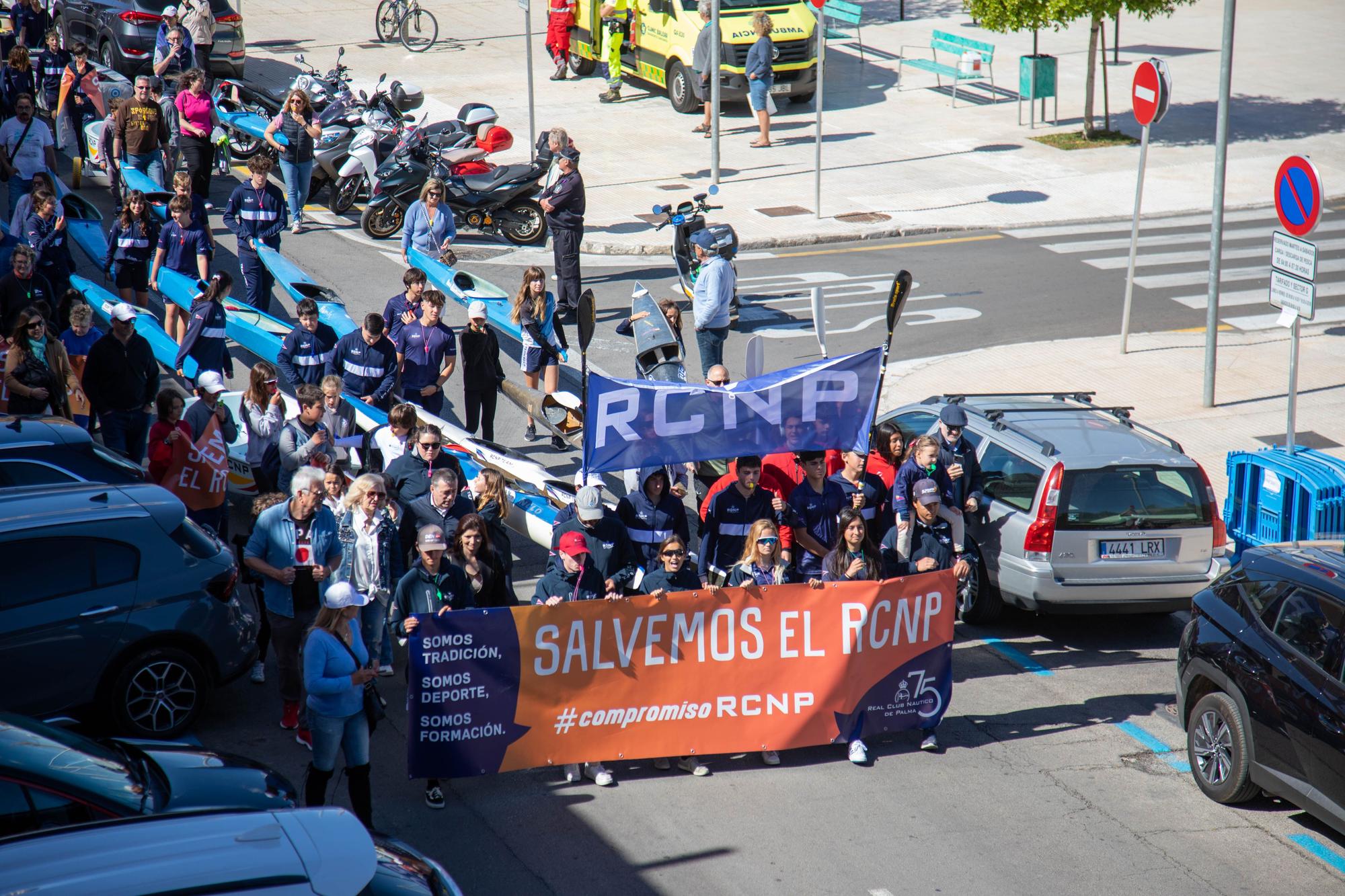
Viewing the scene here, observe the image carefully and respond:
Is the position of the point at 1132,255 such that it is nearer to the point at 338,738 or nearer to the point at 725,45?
the point at 338,738

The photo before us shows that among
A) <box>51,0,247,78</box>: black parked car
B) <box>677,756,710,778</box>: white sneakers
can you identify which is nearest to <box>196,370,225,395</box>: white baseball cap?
<box>677,756,710,778</box>: white sneakers

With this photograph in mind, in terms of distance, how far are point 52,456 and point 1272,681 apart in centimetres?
774

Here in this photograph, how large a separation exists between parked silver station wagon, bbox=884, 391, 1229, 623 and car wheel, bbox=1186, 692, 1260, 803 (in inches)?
61.8

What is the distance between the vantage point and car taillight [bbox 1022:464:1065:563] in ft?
32.2

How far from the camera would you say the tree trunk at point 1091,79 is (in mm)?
24953

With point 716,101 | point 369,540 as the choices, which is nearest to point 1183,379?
point 716,101

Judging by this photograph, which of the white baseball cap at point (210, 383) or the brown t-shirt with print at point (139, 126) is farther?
the brown t-shirt with print at point (139, 126)

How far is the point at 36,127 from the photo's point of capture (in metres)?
17.4

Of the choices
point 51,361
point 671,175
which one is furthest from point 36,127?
point 671,175

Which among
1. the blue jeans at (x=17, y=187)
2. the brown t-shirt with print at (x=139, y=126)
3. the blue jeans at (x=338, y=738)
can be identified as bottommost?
the blue jeans at (x=338, y=738)

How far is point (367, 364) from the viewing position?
1182 centimetres

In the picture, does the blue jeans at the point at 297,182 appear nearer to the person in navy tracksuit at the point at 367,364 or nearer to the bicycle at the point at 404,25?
the person in navy tracksuit at the point at 367,364

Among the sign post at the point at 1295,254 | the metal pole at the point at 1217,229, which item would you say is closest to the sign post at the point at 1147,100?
the metal pole at the point at 1217,229

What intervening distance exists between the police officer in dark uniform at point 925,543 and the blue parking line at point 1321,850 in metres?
2.51
